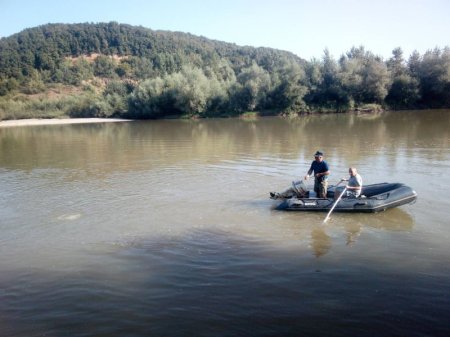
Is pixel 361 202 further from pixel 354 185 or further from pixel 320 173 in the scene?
pixel 320 173

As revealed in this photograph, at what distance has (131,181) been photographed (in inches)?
653

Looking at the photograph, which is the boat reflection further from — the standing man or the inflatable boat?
the standing man

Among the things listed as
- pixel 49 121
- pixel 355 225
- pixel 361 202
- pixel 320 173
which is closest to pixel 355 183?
pixel 361 202

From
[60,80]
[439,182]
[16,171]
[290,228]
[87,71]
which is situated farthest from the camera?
[87,71]

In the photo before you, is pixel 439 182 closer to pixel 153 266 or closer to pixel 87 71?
pixel 153 266

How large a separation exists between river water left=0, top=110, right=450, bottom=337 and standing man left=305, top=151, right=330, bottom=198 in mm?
1277

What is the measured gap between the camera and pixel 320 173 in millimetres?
12195

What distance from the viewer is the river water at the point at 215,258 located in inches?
244

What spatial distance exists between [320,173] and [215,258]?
207 inches

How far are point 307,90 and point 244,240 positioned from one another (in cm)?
5341

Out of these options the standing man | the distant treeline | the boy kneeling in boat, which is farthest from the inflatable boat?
the distant treeline


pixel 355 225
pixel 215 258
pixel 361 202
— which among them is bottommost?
pixel 215 258

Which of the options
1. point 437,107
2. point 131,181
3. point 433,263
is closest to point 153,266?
point 433,263

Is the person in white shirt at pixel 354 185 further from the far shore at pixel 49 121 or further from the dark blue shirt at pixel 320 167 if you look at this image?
the far shore at pixel 49 121
